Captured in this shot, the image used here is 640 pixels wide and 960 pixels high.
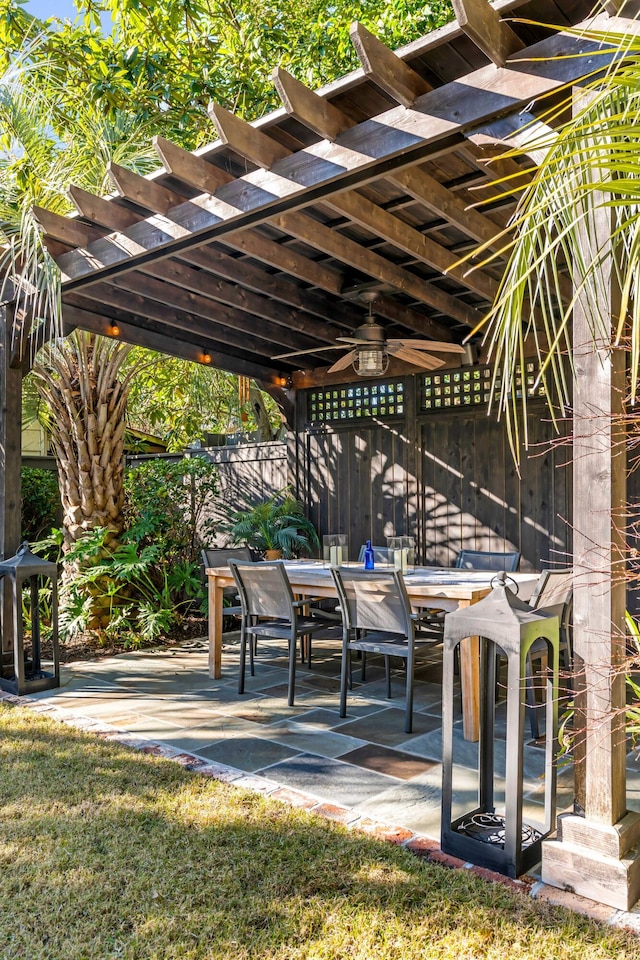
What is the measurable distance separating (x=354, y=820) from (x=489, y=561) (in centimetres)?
288

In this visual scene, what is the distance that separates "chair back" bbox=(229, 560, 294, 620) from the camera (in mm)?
4391

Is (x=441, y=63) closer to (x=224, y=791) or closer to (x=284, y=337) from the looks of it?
(x=224, y=791)

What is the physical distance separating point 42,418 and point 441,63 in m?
5.00

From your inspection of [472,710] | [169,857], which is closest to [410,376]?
[472,710]

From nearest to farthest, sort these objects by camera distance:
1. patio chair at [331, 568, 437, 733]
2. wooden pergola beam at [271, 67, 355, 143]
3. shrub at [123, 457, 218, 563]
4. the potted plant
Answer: wooden pergola beam at [271, 67, 355, 143] → patio chair at [331, 568, 437, 733] → shrub at [123, 457, 218, 563] → the potted plant

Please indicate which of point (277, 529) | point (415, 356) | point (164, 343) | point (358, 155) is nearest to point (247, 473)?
point (277, 529)

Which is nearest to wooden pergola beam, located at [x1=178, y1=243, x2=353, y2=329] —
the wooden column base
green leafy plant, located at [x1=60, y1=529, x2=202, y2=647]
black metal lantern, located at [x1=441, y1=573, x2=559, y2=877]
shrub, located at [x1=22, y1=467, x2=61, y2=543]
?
green leafy plant, located at [x1=60, y1=529, x2=202, y2=647]

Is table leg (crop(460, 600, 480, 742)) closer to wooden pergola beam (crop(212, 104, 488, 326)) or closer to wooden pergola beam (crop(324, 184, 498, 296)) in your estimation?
wooden pergola beam (crop(324, 184, 498, 296))

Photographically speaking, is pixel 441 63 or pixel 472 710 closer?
pixel 441 63

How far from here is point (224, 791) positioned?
3.01m

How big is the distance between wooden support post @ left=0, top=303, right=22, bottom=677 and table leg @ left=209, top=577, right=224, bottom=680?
53.4 inches

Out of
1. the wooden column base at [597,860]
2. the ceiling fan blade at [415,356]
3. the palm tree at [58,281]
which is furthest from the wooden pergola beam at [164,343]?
the wooden column base at [597,860]

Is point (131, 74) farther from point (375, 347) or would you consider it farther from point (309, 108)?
point (309, 108)

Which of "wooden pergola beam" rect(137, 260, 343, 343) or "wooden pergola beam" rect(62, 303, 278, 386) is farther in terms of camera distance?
"wooden pergola beam" rect(62, 303, 278, 386)
